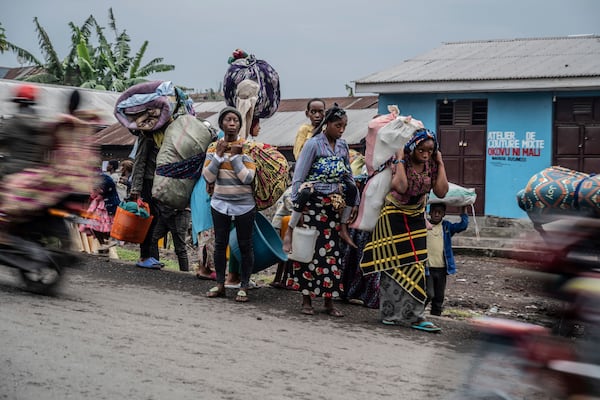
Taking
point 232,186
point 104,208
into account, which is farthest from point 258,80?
point 104,208

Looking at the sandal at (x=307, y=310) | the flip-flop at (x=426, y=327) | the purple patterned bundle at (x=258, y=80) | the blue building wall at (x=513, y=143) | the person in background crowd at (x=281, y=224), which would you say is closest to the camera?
the flip-flop at (x=426, y=327)

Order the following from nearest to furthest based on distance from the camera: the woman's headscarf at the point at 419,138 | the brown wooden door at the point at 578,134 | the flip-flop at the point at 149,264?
the woman's headscarf at the point at 419,138 → the flip-flop at the point at 149,264 → the brown wooden door at the point at 578,134

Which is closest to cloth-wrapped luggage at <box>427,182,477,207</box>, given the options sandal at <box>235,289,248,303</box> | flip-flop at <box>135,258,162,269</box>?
sandal at <box>235,289,248,303</box>

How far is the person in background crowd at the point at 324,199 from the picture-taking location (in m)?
7.99

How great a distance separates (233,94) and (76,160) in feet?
14.1

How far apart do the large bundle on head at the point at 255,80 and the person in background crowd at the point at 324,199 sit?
75.2 inches

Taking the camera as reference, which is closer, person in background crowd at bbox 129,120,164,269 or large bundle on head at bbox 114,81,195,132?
large bundle on head at bbox 114,81,195,132

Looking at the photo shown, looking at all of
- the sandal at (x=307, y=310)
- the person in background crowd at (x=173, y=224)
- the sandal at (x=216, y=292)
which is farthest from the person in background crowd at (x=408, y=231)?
the person in background crowd at (x=173, y=224)

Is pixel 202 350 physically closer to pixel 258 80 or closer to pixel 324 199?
pixel 324 199

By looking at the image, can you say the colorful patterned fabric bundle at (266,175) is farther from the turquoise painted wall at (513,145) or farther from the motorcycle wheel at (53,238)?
the turquoise painted wall at (513,145)

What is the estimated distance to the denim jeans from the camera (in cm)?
849

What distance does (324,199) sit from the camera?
802cm

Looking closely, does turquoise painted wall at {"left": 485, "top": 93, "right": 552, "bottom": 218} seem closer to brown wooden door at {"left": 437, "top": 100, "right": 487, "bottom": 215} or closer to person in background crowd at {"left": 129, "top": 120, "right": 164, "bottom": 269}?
brown wooden door at {"left": 437, "top": 100, "right": 487, "bottom": 215}

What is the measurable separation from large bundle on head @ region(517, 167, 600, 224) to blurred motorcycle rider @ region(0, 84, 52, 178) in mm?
3978
